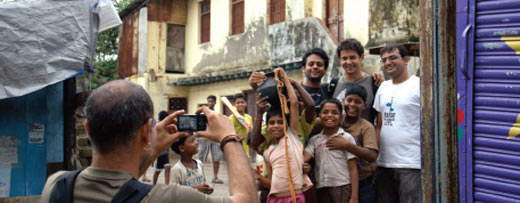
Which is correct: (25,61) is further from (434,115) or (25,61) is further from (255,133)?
(434,115)

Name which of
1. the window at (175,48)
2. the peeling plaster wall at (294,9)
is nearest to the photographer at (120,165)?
the peeling plaster wall at (294,9)

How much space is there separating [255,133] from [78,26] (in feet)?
7.45

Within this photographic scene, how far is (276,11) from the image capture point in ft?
44.3

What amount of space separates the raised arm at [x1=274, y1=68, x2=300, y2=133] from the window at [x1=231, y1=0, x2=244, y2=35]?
11.6 metres

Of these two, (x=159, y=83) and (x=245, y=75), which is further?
(x=159, y=83)

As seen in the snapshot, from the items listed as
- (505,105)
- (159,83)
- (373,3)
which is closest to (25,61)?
(505,105)

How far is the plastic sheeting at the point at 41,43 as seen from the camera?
4320mm

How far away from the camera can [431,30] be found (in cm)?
261

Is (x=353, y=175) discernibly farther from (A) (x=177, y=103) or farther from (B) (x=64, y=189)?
(A) (x=177, y=103)

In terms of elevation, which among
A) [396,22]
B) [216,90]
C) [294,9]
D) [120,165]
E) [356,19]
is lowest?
[120,165]

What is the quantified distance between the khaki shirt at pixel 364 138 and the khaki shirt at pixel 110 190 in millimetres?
2262

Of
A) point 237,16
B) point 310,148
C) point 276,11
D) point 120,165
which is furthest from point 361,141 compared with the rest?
point 237,16

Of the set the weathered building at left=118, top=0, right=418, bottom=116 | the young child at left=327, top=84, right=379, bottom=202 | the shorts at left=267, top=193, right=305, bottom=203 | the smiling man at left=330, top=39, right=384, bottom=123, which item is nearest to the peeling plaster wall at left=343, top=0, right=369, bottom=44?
the weathered building at left=118, top=0, right=418, bottom=116

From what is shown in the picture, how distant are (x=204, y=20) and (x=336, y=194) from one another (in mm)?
13934
